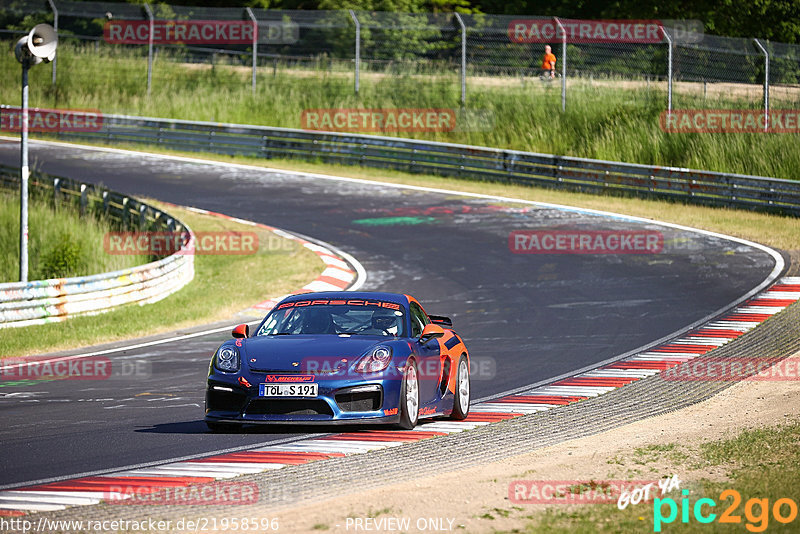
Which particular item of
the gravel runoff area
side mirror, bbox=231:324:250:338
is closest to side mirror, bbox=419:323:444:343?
the gravel runoff area

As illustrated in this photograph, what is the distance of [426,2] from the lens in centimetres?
6116

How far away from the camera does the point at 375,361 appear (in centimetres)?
963

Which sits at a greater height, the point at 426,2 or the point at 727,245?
the point at 426,2

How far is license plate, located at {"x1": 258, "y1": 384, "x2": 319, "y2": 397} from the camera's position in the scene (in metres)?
9.37

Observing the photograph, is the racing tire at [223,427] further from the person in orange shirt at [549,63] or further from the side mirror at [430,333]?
the person in orange shirt at [549,63]

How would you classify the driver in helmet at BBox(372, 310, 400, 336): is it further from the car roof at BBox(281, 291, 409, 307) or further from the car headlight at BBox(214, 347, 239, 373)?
the car headlight at BBox(214, 347, 239, 373)

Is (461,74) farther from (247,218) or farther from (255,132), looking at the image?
→ (247,218)

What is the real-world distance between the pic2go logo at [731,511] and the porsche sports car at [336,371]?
3.10m

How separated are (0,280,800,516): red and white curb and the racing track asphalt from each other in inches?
15.3

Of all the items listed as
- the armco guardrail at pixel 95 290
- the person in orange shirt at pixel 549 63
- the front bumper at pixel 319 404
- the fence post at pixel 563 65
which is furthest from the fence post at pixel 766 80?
the front bumper at pixel 319 404

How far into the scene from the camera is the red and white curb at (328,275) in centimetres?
1966

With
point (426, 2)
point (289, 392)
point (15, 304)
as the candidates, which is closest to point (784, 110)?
point (15, 304)

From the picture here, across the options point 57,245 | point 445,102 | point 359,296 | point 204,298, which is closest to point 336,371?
point 359,296

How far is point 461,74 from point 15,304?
832 inches
